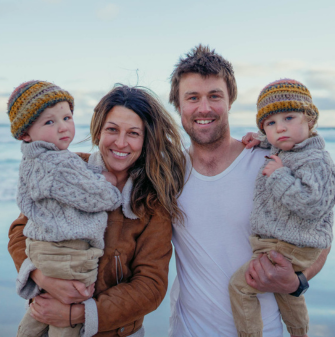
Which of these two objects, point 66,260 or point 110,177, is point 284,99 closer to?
point 110,177

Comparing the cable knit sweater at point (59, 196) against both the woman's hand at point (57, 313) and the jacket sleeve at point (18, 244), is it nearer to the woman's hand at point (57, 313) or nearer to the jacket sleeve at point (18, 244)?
the jacket sleeve at point (18, 244)

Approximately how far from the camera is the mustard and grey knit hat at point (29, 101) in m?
2.06

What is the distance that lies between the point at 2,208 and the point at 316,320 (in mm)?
6827

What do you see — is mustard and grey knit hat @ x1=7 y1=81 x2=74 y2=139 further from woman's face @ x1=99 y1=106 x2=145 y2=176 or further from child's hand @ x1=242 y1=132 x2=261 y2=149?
child's hand @ x1=242 y1=132 x2=261 y2=149

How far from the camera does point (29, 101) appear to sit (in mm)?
2064

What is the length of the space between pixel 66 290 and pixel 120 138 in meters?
1.05

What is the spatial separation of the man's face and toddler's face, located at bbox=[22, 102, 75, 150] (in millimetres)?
973

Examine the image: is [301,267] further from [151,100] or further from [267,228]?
[151,100]

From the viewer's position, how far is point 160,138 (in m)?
2.61

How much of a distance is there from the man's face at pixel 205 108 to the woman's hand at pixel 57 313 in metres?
1.50

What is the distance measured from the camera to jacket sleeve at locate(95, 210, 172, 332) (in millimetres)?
2141

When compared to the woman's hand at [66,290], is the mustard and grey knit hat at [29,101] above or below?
above

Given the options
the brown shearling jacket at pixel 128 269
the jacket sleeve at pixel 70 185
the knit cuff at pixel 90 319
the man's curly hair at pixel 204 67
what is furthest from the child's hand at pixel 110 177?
the man's curly hair at pixel 204 67

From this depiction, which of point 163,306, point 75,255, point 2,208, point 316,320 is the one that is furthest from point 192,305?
point 2,208
